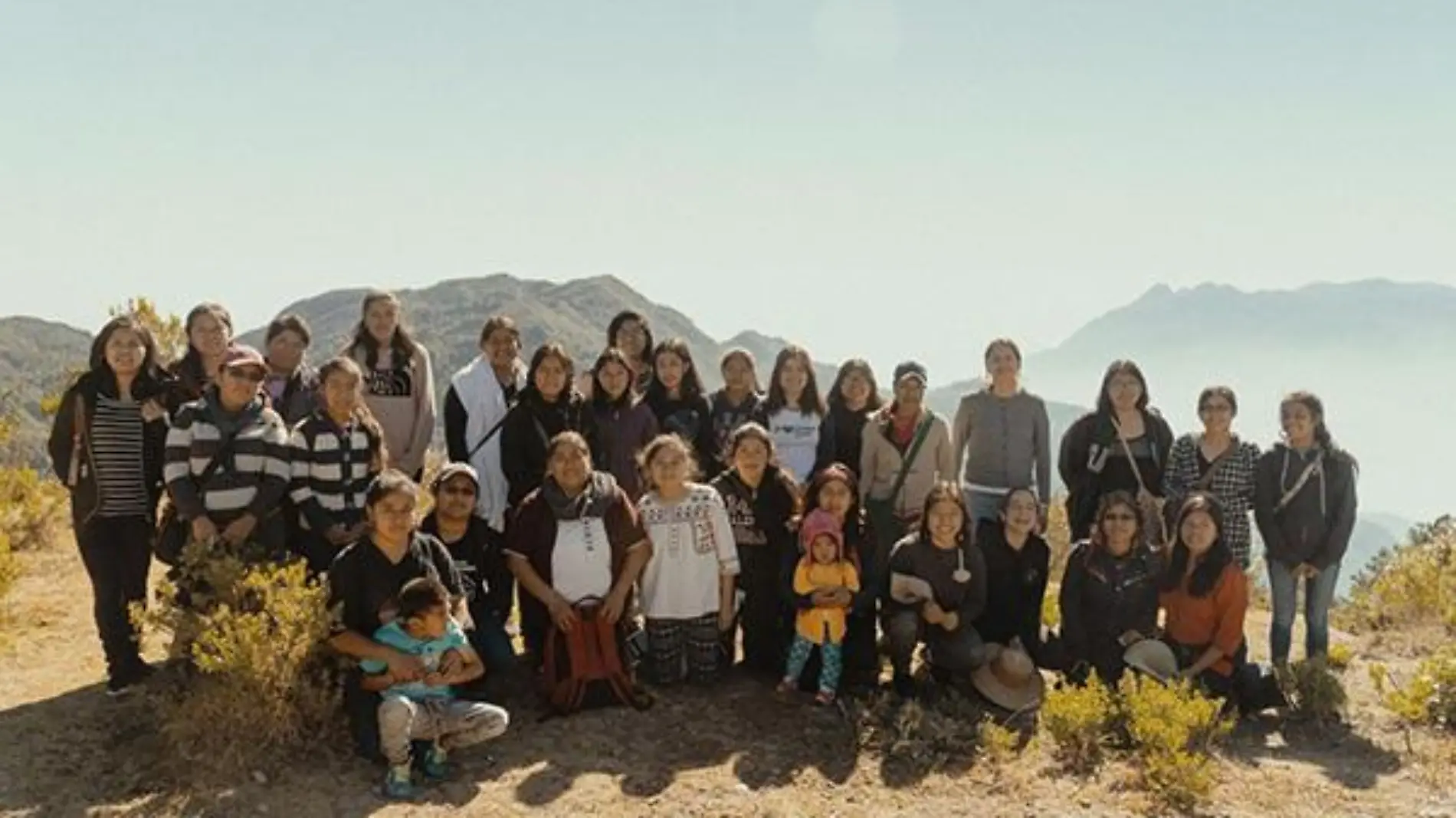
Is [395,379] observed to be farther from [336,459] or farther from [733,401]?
[733,401]

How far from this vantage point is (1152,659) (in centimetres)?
698

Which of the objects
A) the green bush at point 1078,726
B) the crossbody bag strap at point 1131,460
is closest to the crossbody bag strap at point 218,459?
the green bush at point 1078,726

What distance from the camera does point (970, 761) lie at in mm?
6262

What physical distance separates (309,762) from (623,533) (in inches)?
88.7

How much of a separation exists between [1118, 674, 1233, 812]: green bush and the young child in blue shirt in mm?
3705

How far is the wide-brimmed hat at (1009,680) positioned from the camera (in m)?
6.96

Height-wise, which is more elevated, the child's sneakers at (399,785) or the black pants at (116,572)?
the black pants at (116,572)

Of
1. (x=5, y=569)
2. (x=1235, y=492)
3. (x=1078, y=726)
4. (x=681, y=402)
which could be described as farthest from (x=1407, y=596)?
(x=5, y=569)

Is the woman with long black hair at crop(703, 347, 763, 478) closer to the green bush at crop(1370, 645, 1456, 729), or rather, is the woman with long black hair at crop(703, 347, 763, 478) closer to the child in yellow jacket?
the child in yellow jacket

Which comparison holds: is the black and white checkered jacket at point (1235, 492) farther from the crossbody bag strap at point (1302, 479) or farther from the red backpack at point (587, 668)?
the red backpack at point (587, 668)

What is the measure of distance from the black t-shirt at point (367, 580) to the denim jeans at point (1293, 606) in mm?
6018

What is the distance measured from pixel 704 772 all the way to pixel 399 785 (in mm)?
1704

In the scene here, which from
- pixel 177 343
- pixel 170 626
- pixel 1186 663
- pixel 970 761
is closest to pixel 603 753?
pixel 970 761

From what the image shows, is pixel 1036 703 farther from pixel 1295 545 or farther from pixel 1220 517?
pixel 1295 545
